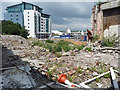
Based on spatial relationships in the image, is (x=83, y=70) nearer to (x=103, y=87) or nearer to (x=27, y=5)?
(x=103, y=87)

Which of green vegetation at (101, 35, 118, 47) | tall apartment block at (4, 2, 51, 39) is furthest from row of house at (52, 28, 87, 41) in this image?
green vegetation at (101, 35, 118, 47)

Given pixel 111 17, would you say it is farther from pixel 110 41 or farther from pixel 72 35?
pixel 72 35

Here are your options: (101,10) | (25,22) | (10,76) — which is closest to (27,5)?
(25,22)

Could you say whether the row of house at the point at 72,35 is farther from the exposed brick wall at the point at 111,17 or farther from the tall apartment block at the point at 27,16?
the exposed brick wall at the point at 111,17

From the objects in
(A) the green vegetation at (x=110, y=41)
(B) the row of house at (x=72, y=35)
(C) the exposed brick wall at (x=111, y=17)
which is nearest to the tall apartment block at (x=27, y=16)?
(B) the row of house at (x=72, y=35)

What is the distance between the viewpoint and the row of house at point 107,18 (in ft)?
16.8

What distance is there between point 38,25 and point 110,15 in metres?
32.5

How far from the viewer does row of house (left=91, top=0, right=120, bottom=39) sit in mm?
5113

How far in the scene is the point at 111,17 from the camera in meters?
5.40

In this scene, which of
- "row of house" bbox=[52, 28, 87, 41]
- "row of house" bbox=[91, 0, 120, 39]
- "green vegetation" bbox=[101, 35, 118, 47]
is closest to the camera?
"green vegetation" bbox=[101, 35, 118, 47]

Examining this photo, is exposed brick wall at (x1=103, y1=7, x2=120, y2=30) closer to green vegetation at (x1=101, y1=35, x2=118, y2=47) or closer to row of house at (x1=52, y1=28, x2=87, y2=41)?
green vegetation at (x1=101, y1=35, x2=118, y2=47)

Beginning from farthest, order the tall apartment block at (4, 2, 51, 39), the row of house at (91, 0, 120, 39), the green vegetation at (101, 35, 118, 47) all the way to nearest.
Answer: the tall apartment block at (4, 2, 51, 39), the row of house at (91, 0, 120, 39), the green vegetation at (101, 35, 118, 47)

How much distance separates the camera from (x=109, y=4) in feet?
17.4

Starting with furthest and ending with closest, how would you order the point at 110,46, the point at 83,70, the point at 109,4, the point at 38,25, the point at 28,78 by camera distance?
1. the point at 38,25
2. the point at 109,4
3. the point at 110,46
4. the point at 83,70
5. the point at 28,78
